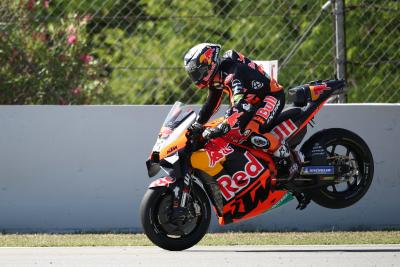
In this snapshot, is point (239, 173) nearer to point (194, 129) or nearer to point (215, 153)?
point (215, 153)

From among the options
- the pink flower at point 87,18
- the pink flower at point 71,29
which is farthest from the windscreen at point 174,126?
the pink flower at point 71,29

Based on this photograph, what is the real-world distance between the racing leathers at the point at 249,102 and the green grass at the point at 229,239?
1.05 meters

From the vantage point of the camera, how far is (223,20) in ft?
38.0

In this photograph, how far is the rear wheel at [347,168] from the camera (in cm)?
929

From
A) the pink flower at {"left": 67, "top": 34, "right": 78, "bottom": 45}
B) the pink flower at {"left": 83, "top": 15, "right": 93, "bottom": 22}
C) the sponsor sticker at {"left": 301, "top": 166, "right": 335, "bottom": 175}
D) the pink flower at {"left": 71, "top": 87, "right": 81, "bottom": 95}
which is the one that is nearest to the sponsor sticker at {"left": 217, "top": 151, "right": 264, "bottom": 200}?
the sponsor sticker at {"left": 301, "top": 166, "right": 335, "bottom": 175}

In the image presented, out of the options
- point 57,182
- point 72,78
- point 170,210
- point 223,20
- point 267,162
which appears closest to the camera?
point 170,210

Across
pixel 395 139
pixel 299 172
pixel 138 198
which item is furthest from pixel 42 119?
pixel 395 139

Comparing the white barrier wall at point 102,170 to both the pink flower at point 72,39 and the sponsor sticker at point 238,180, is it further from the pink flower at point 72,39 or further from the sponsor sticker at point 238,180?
the pink flower at point 72,39

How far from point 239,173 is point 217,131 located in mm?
Result: 477

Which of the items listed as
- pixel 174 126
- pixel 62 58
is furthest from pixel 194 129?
pixel 62 58

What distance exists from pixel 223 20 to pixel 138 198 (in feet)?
7.69

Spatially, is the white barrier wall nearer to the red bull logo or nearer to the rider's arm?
the rider's arm

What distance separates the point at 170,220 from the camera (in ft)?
27.8

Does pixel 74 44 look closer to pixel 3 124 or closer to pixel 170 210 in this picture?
pixel 3 124
